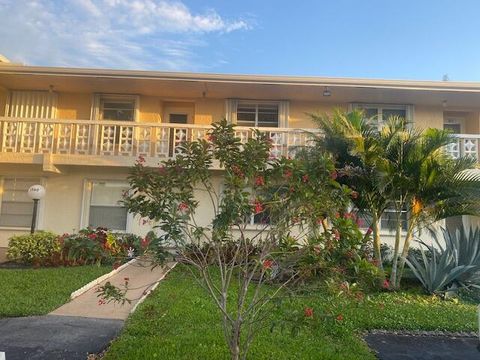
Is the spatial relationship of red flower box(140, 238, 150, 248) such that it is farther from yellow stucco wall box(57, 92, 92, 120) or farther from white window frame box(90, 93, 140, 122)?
yellow stucco wall box(57, 92, 92, 120)

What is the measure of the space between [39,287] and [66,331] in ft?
9.77

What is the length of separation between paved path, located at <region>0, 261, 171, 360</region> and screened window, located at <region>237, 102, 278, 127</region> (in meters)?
9.74

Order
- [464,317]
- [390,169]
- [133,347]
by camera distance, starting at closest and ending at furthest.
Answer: [133,347]
[464,317]
[390,169]

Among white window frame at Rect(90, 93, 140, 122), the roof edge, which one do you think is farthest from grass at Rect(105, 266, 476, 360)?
white window frame at Rect(90, 93, 140, 122)

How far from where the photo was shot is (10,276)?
984 cm

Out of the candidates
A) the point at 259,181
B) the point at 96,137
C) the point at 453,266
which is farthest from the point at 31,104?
the point at 259,181

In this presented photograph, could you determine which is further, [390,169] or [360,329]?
[390,169]

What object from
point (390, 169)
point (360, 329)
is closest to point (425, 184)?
point (390, 169)

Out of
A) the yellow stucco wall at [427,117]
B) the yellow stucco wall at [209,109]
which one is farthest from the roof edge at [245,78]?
the yellow stucco wall at [209,109]

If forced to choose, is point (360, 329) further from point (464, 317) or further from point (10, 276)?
point (10, 276)

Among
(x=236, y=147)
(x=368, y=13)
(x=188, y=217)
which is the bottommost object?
(x=188, y=217)

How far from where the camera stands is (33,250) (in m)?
12.0

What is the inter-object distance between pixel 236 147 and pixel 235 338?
5.87 feet

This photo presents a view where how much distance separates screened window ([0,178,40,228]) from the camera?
1512 cm
